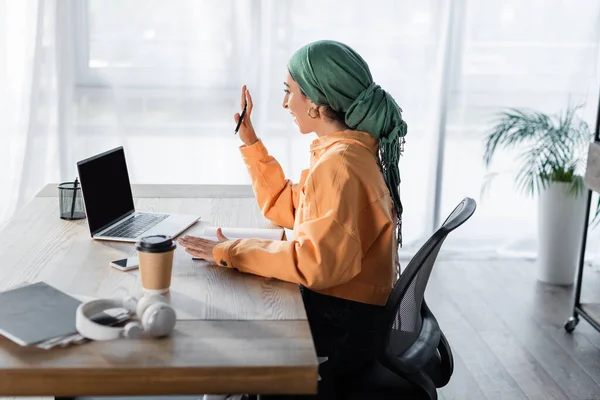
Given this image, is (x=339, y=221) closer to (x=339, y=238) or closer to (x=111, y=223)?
(x=339, y=238)

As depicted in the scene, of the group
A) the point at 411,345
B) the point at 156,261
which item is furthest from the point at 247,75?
the point at 156,261

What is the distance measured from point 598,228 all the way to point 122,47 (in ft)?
8.34

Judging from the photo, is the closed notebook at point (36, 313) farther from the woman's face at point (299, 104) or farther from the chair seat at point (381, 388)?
the woman's face at point (299, 104)

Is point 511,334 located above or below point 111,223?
below

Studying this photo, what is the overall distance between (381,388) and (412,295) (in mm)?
217

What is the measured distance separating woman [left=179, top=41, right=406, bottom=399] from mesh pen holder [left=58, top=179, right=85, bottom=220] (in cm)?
52

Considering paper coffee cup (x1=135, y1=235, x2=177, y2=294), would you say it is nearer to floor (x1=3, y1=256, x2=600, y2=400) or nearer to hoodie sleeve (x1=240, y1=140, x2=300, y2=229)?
hoodie sleeve (x1=240, y1=140, x2=300, y2=229)

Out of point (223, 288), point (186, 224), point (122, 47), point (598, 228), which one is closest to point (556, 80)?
point (598, 228)

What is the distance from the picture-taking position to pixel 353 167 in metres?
1.69

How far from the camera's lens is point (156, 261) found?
4.98 feet

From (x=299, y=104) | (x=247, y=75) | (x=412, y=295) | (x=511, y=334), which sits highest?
(x=299, y=104)

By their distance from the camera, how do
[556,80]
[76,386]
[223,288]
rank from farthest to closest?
[556,80] < [223,288] < [76,386]

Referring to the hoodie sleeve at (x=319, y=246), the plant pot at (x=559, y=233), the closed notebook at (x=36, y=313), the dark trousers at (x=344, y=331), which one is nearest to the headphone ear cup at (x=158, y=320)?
the closed notebook at (x=36, y=313)

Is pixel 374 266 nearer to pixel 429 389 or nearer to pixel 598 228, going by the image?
pixel 429 389
